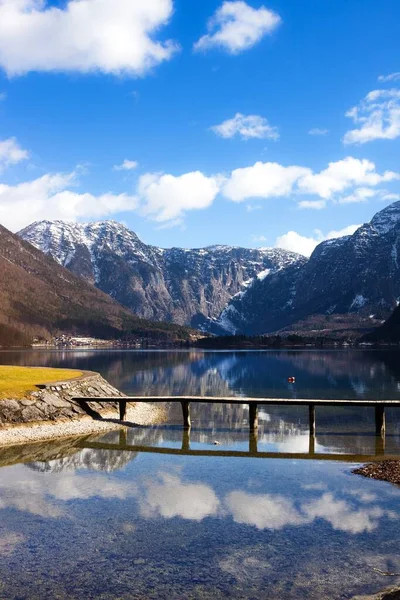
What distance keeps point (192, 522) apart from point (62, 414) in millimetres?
30710

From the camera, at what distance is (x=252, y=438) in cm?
5022

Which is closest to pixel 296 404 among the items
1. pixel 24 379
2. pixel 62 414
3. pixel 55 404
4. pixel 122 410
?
pixel 122 410

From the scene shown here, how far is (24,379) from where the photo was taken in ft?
197

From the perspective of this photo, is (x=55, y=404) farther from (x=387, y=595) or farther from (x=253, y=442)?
(x=387, y=595)

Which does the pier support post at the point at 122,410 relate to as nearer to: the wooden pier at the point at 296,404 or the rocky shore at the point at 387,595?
the wooden pier at the point at 296,404

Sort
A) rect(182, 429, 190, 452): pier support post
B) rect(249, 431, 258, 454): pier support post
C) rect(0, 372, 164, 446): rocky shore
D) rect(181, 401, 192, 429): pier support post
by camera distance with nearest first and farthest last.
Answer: rect(249, 431, 258, 454): pier support post
rect(182, 429, 190, 452): pier support post
rect(0, 372, 164, 446): rocky shore
rect(181, 401, 192, 429): pier support post

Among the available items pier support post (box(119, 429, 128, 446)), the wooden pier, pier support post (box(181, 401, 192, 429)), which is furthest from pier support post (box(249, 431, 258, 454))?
pier support post (box(119, 429, 128, 446))

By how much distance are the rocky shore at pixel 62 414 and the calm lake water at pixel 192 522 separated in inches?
132

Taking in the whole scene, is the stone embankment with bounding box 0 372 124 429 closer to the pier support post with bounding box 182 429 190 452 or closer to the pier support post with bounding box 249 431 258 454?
the pier support post with bounding box 182 429 190 452

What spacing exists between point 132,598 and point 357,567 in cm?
858

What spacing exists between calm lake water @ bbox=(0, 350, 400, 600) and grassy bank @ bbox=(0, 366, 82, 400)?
985cm

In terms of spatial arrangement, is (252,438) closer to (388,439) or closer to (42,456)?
(388,439)

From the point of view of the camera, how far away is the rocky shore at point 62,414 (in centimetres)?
4788

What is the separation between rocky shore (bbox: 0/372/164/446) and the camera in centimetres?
4788
